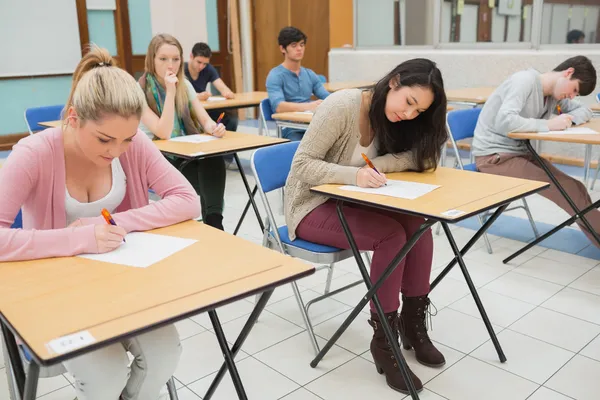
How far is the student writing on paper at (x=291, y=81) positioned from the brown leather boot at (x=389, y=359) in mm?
2400

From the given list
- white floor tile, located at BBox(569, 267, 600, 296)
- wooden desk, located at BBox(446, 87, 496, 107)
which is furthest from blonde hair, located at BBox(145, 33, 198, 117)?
white floor tile, located at BBox(569, 267, 600, 296)

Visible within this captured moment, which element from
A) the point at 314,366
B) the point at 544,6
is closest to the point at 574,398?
the point at 314,366

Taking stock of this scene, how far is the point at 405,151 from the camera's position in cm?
218

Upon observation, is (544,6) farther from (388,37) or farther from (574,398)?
(574,398)

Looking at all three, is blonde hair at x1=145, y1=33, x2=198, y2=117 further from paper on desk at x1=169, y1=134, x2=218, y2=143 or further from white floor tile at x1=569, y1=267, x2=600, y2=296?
white floor tile at x1=569, y1=267, x2=600, y2=296

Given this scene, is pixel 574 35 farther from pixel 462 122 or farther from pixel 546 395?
pixel 546 395

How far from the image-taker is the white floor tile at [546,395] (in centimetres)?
186

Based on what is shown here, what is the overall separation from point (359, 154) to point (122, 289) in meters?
1.19

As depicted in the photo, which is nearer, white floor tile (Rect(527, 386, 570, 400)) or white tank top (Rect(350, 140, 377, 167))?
white floor tile (Rect(527, 386, 570, 400))

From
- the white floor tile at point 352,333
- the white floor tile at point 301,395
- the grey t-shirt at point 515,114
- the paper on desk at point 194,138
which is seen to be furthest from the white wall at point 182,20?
the white floor tile at point 301,395

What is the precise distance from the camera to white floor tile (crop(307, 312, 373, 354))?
7.29ft

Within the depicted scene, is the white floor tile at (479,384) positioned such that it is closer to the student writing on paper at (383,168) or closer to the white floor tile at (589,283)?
the student writing on paper at (383,168)

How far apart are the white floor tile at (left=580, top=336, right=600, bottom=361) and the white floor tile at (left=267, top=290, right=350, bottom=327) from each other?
950mm

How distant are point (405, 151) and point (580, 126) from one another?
55.7 inches
